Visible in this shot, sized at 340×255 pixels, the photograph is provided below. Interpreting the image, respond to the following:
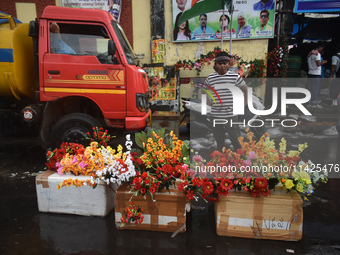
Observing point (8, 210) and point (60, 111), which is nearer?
point (8, 210)

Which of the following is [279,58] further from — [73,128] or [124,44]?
[73,128]

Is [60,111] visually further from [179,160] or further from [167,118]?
[179,160]

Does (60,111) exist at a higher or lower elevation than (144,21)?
lower

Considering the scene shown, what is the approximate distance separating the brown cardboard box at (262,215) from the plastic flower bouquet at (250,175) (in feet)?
0.32

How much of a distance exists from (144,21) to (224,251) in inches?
329

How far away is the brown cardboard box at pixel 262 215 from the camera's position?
2656 millimetres

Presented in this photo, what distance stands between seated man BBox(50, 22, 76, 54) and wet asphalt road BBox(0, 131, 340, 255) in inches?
100

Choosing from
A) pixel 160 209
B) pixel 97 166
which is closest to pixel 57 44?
pixel 97 166

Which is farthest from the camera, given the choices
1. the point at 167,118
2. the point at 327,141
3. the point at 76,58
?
the point at 327,141

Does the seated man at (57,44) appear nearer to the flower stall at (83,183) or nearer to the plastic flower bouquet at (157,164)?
the flower stall at (83,183)

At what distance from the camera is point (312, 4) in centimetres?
897

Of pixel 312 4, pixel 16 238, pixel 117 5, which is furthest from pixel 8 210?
pixel 312 4

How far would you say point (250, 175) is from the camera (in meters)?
2.76

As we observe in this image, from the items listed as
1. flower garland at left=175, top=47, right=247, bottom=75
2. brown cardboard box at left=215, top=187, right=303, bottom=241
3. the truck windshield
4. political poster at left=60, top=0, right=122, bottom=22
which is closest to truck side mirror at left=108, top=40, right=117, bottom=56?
the truck windshield
